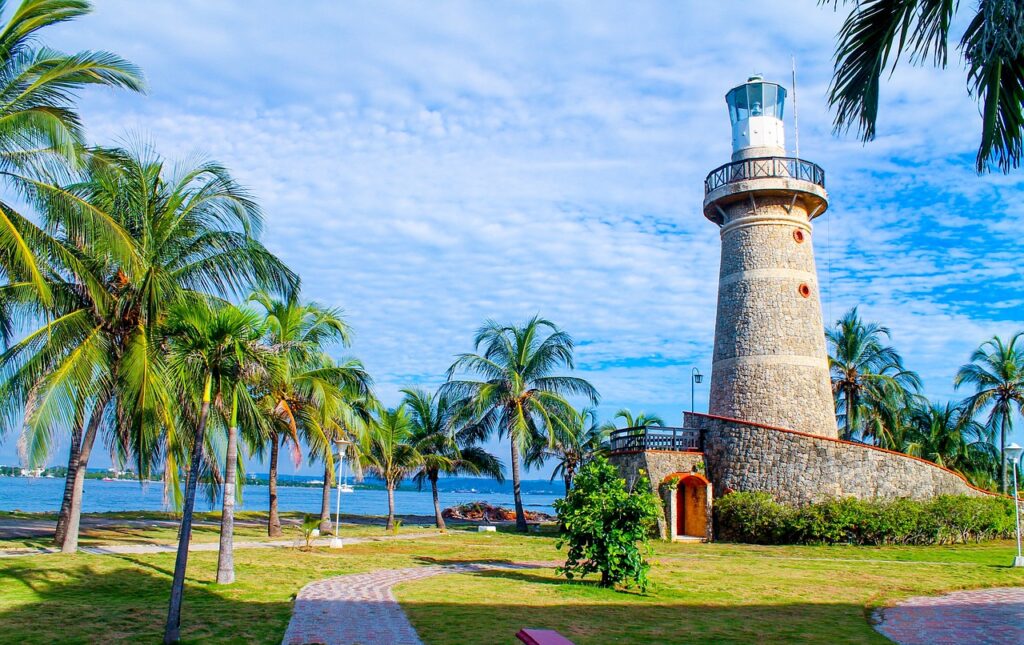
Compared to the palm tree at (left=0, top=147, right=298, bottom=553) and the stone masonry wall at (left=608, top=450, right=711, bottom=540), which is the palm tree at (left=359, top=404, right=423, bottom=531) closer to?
the stone masonry wall at (left=608, top=450, right=711, bottom=540)

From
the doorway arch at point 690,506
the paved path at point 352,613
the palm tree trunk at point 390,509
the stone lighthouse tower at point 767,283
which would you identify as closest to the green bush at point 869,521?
the doorway arch at point 690,506

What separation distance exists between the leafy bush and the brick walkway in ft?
11.6

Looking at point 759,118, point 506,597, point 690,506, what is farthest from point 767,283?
point 506,597

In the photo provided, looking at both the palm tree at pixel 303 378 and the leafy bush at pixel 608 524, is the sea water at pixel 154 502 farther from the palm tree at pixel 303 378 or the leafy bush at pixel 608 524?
the leafy bush at pixel 608 524

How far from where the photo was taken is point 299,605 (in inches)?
407

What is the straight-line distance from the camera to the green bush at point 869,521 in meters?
21.3

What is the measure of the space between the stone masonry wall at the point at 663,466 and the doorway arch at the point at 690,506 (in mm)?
215

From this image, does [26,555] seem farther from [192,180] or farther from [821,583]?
[821,583]

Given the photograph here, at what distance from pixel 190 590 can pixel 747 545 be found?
15.6 meters

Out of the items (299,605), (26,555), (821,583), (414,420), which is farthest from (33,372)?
(414,420)

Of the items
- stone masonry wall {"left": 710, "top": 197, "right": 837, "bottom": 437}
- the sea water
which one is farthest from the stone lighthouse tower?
the sea water

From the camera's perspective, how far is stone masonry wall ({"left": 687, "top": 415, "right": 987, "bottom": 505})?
22.3 meters

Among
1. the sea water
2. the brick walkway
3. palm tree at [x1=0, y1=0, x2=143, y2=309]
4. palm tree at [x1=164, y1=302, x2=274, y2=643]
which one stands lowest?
the sea water

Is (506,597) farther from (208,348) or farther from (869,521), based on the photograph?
(869,521)
